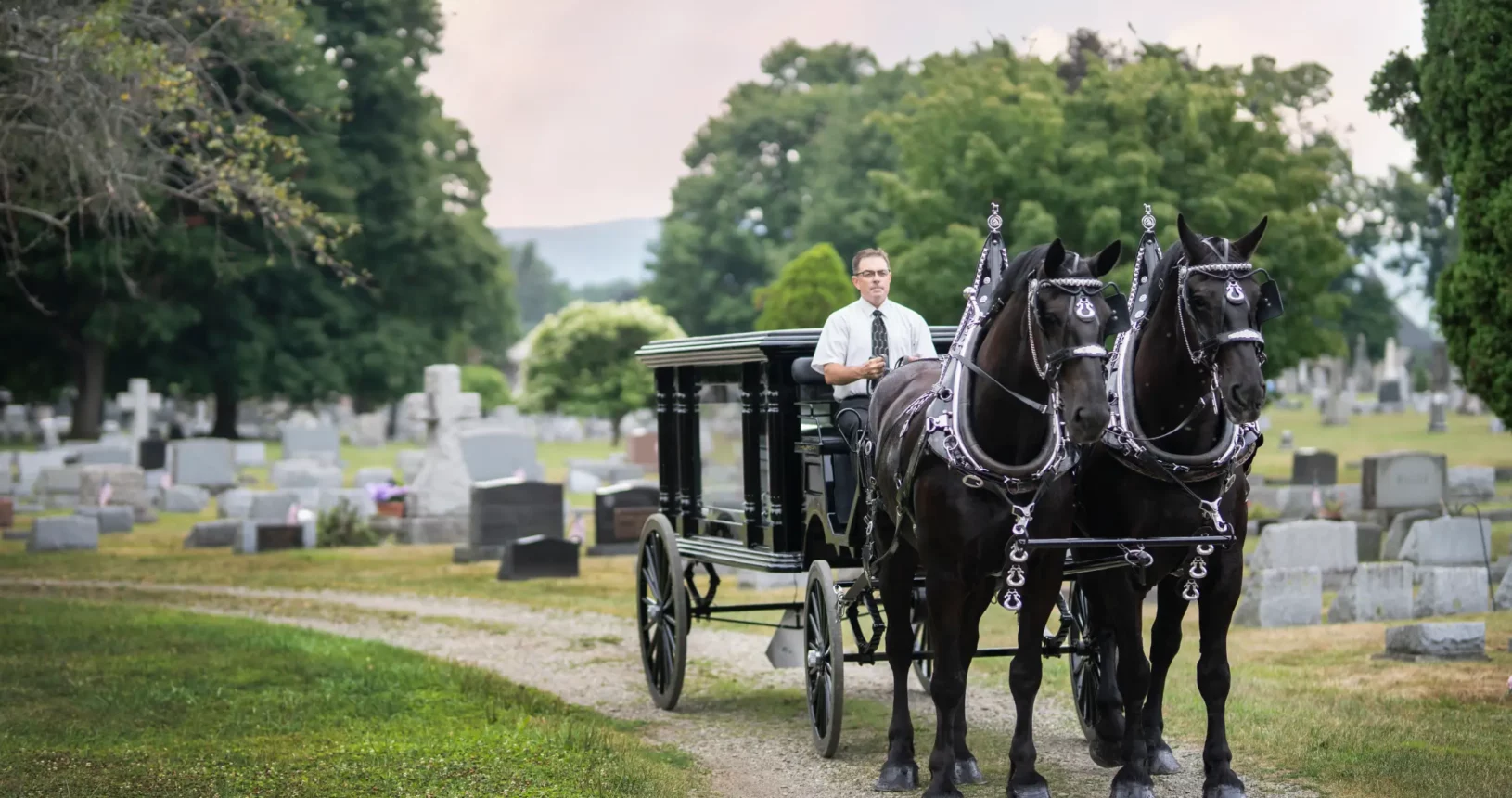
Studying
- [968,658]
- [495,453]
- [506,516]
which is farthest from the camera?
[495,453]

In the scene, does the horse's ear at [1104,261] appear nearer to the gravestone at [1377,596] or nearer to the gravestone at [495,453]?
the gravestone at [1377,596]

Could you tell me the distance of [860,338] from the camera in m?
9.16

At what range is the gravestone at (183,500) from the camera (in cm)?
3152

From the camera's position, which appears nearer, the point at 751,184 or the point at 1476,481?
the point at 1476,481

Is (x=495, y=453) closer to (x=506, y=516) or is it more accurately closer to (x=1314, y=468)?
(x=506, y=516)

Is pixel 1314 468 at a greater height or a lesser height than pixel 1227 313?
lesser

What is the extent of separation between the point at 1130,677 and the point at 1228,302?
1784mm

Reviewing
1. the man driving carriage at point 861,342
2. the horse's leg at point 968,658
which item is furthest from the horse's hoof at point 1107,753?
the man driving carriage at point 861,342

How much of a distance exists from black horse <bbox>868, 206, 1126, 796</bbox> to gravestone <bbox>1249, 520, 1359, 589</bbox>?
29.9 feet

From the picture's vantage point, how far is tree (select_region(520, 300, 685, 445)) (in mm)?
49625

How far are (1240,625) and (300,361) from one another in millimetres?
38472

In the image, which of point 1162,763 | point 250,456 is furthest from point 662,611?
point 250,456

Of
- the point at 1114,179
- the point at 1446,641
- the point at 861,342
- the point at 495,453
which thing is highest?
the point at 1114,179

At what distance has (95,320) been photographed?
4447 cm
